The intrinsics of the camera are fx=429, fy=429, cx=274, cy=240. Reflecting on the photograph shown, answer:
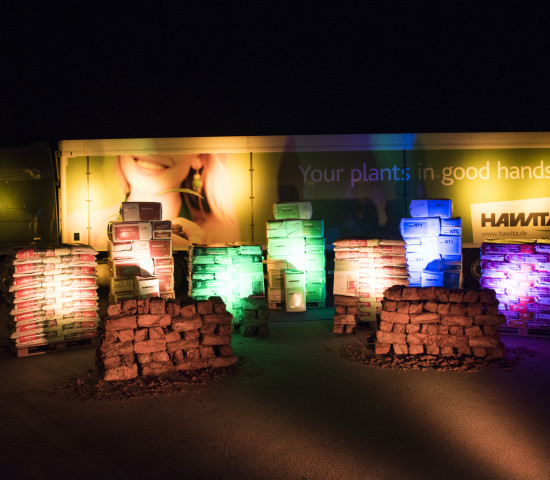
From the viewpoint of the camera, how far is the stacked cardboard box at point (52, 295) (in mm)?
6988

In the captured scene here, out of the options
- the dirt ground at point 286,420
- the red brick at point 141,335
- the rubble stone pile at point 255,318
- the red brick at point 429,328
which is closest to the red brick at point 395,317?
the red brick at point 429,328

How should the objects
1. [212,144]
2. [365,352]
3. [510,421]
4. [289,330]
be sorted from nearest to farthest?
[510,421]
[365,352]
[289,330]
[212,144]

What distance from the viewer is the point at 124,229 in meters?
8.70

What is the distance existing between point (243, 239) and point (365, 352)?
526 centimetres

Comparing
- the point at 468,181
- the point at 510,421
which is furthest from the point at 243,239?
the point at 510,421

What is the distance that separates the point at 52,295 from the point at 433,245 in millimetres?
7486

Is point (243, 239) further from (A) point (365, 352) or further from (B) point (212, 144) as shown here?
(A) point (365, 352)

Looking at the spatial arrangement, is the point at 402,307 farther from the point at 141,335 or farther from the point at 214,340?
the point at 141,335

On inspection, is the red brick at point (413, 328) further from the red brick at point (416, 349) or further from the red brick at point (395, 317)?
the red brick at point (416, 349)

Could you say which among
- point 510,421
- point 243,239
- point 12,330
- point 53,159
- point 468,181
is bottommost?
point 510,421

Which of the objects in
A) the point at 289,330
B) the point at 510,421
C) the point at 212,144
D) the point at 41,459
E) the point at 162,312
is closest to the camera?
the point at 41,459

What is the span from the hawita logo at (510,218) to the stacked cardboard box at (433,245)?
260cm

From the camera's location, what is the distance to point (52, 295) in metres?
7.18

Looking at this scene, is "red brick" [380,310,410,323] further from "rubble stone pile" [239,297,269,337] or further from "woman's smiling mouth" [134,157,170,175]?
"woman's smiling mouth" [134,157,170,175]
